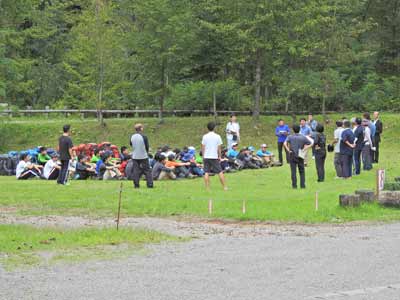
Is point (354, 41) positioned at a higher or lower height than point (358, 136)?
higher

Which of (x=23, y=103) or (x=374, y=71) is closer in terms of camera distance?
→ (x=374, y=71)

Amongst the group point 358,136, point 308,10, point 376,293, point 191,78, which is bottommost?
point 376,293

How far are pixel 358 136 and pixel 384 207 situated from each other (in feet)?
23.6

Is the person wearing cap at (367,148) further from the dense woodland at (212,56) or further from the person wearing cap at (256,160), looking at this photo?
the dense woodland at (212,56)

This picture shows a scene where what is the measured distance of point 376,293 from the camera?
900 centimetres

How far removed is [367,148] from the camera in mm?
24984

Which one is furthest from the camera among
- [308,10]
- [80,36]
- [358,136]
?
[80,36]

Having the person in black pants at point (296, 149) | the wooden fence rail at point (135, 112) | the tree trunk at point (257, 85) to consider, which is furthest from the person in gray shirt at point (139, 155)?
the wooden fence rail at point (135, 112)

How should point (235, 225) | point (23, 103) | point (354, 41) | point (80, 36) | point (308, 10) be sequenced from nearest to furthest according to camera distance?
1. point (235, 225)
2. point (308, 10)
3. point (80, 36)
4. point (354, 41)
5. point (23, 103)

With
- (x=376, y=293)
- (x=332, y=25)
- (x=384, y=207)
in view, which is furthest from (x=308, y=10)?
(x=376, y=293)

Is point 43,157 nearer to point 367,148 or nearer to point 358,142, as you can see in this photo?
point 358,142

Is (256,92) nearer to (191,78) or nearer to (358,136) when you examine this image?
(191,78)

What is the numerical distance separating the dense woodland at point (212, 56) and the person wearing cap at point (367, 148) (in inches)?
669

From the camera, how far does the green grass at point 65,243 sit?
37.2 feet
